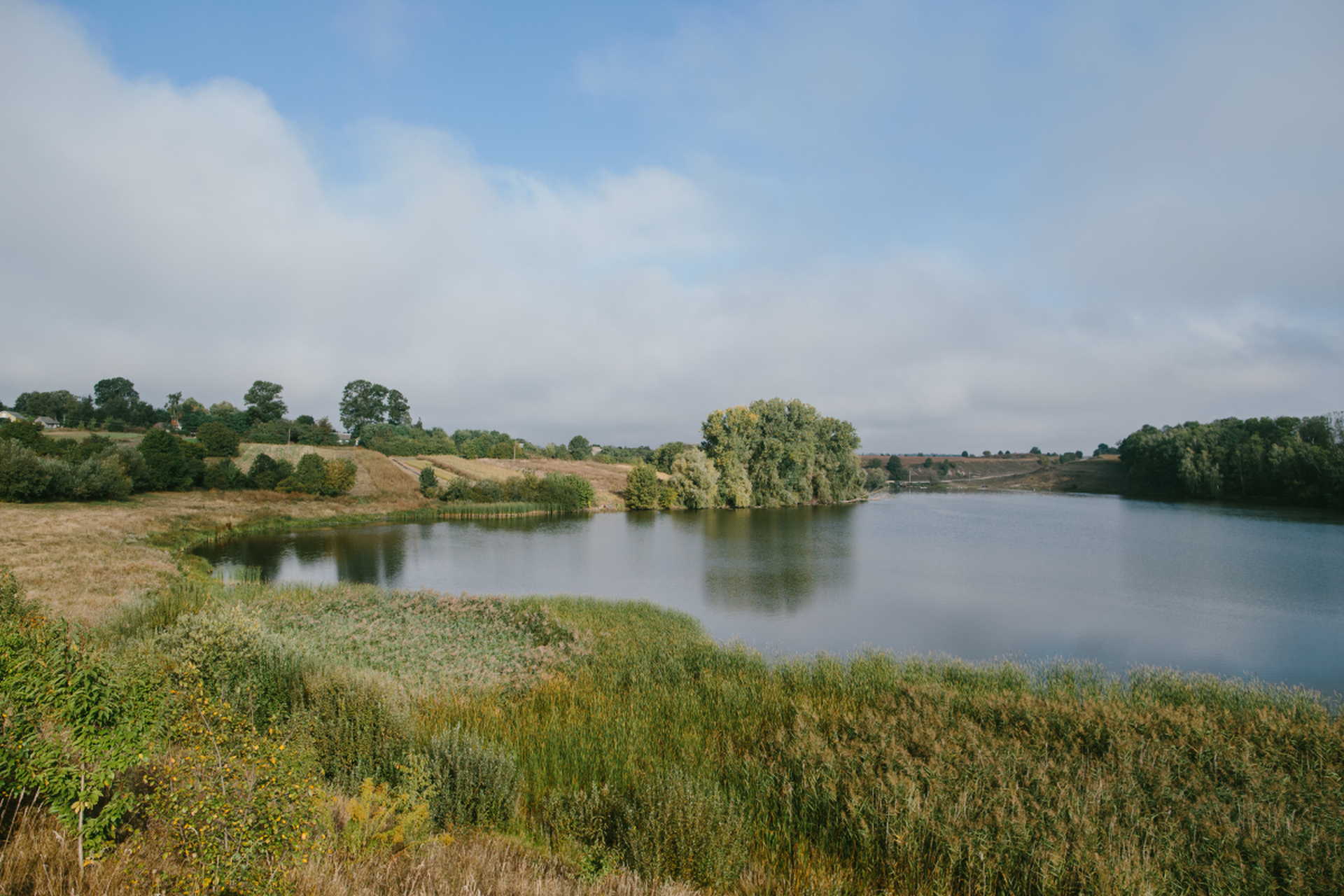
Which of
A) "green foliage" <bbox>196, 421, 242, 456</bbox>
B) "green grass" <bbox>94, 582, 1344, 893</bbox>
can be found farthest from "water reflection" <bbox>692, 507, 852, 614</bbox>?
"green foliage" <bbox>196, 421, 242, 456</bbox>

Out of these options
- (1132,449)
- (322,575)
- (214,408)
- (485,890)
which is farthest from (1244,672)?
(214,408)

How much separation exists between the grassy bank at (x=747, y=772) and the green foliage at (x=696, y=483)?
40537mm

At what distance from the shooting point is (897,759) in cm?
562

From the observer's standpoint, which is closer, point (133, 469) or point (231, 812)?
point (231, 812)

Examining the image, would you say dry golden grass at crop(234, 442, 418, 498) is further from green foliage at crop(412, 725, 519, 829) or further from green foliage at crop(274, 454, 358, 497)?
green foliage at crop(412, 725, 519, 829)

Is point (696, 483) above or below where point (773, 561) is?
above

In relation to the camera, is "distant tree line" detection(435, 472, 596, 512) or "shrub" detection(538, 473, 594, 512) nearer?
"distant tree line" detection(435, 472, 596, 512)

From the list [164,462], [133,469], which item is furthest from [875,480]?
[133,469]

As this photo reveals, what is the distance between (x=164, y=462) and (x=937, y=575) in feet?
158

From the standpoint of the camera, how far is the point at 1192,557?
2566 cm

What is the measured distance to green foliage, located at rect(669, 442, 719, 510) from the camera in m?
50.5

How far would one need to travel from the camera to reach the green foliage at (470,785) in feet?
15.5

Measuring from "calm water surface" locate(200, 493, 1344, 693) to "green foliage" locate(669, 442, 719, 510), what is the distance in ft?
26.6

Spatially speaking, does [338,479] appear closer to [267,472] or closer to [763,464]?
[267,472]
